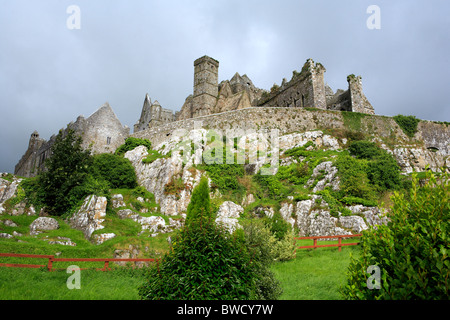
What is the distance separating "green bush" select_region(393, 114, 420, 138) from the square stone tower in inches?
1072

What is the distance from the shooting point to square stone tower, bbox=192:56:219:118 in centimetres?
4631

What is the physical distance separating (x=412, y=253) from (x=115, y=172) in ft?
89.7

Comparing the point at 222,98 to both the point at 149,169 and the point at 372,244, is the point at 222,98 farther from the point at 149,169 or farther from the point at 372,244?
the point at 372,244

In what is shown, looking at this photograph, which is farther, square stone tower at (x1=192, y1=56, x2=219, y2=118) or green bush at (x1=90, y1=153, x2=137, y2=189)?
square stone tower at (x1=192, y1=56, x2=219, y2=118)

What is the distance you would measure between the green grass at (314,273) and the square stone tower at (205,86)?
113ft

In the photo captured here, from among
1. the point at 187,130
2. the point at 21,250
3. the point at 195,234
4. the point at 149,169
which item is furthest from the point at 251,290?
the point at 187,130

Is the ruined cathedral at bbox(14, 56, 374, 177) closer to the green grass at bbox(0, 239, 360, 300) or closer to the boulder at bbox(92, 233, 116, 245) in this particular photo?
the boulder at bbox(92, 233, 116, 245)

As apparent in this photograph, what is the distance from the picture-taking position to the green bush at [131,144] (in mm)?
35000

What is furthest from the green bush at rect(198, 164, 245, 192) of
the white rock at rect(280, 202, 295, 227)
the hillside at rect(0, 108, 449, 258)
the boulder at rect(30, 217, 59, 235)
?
the boulder at rect(30, 217, 59, 235)

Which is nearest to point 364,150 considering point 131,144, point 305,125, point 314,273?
point 305,125

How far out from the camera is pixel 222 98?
4797 cm

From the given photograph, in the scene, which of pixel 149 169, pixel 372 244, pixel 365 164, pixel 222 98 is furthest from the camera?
pixel 222 98

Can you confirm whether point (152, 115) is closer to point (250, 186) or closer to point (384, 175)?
point (250, 186)

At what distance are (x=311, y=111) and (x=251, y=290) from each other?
3315 centimetres
